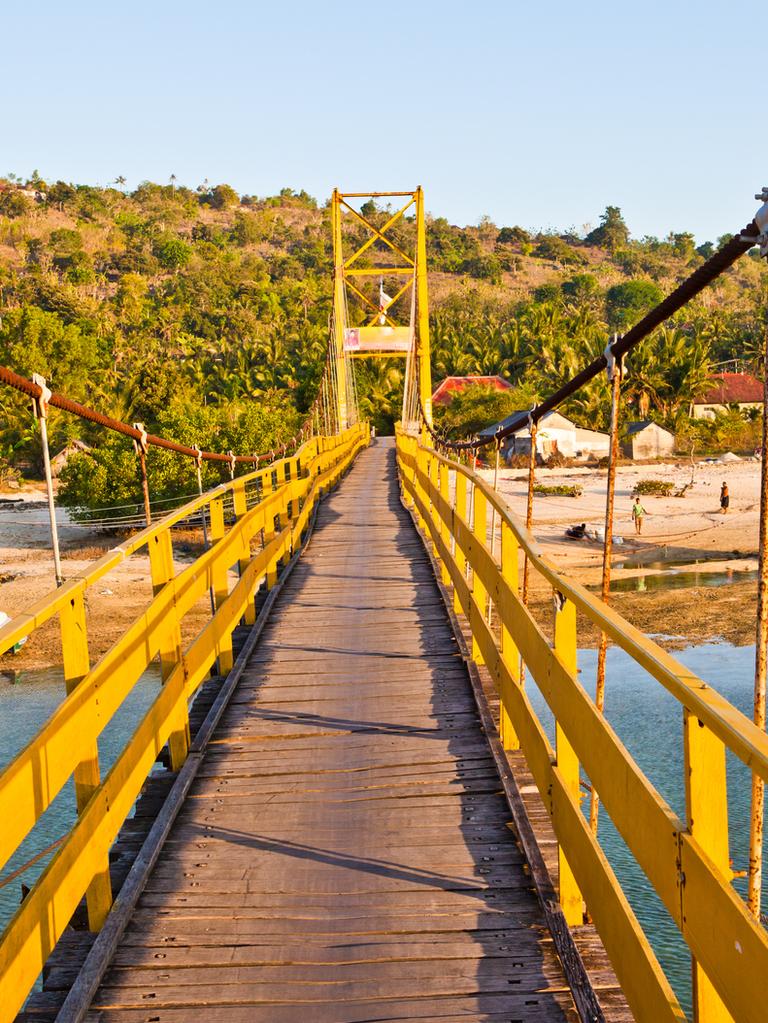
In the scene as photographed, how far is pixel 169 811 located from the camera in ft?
16.2

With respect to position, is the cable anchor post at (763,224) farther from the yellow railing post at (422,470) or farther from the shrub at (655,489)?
the shrub at (655,489)

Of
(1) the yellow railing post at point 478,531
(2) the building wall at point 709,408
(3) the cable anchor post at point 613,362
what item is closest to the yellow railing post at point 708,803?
(3) the cable anchor post at point 613,362

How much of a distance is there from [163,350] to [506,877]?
79977mm

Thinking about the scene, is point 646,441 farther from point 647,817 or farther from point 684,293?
point 647,817

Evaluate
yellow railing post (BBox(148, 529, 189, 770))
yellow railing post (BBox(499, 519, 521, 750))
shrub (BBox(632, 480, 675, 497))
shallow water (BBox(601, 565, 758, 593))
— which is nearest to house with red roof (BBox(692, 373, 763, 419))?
shrub (BBox(632, 480, 675, 497))

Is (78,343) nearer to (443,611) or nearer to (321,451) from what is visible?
(321,451)

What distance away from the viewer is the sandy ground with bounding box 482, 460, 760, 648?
1143 inches

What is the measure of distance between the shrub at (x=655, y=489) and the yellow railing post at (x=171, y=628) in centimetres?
4378

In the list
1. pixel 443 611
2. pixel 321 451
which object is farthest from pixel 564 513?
pixel 443 611

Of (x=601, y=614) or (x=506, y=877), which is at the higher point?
(x=601, y=614)

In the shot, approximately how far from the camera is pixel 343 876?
4.36m

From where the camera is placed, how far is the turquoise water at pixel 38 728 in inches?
643

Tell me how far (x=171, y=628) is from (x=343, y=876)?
4.80 ft

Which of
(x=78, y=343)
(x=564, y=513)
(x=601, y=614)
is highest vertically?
(x=78, y=343)
